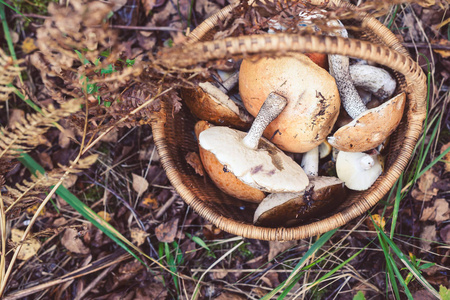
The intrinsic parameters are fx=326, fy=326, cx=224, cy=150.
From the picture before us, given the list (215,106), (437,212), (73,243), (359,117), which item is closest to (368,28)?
(359,117)

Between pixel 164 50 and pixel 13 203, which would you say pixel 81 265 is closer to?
pixel 13 203

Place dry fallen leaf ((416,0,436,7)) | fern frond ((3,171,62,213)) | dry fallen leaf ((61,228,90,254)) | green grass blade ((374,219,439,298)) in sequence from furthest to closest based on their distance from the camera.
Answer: dry fallen leaf ((61,228,90,254)) < green grass blade ((374,219,439,298)) < fern frond ((3,171,62,213)) < dry fallen leaf ((416,0,436,7))

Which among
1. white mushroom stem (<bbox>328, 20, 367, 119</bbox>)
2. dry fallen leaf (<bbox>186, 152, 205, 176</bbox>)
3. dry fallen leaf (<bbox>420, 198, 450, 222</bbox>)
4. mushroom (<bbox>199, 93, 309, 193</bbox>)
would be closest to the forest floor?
dry fallen leaf (<bbox>420, 198, 450, 222</bbox>)

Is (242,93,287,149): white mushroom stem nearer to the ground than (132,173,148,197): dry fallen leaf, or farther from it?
farther from it

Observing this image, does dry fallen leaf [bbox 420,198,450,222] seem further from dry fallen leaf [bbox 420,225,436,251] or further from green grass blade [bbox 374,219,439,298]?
green grass blade [bbox 374,219,439,298]

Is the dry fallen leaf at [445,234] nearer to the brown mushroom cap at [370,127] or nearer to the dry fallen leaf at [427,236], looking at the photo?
the dry fallen leaf at [427,236]

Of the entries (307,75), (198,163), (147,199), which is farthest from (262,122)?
(147,199)

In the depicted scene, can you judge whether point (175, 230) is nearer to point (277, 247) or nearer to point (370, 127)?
point (277, 247)
